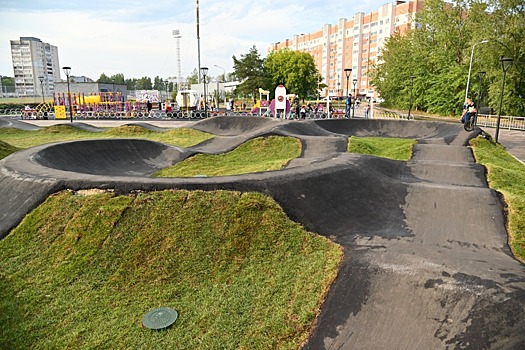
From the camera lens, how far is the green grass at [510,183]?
6.86 m

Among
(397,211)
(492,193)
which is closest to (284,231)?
(397,211)

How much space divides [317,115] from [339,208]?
102 ft

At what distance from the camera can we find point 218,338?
4523 mm

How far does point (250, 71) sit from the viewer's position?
59.7m

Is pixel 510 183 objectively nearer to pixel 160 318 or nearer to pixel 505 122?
pixel 160 318

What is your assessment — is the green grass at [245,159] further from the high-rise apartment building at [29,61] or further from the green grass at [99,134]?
the high-rise apartment building at [29,61]

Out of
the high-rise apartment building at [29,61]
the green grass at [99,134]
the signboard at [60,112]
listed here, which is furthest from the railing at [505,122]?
the high-rise apartment building at [29,61]

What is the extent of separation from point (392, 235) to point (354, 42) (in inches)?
4301

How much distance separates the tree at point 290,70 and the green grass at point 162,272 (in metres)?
57.3

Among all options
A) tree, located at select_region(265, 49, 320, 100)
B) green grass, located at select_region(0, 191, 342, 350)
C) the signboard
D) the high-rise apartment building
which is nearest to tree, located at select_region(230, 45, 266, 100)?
tree, located at select_region(265, 49, 320, 100)

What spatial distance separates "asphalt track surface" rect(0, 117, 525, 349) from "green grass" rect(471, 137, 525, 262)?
0.18m

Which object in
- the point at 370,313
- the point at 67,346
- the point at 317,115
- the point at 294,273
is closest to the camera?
the point at 67,346

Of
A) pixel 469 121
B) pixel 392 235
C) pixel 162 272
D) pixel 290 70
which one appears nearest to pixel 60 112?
pixel 290 70

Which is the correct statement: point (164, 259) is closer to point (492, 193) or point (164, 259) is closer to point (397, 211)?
point (397, 211)
